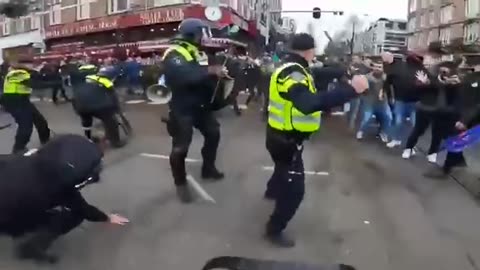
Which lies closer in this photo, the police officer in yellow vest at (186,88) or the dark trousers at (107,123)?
the police officer in yellow vest at (186,88)

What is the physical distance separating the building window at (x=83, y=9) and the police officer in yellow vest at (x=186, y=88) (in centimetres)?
4061

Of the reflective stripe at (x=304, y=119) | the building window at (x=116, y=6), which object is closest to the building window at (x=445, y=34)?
the building window at (x=116, y=6)

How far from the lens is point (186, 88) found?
7.11 meters

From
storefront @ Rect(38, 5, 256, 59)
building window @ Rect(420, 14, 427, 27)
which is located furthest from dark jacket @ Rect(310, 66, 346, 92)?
building window @ Rect(420, 14, 427, 27)

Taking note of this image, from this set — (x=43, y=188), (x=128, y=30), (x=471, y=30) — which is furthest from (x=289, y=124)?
(x=471, y=30)

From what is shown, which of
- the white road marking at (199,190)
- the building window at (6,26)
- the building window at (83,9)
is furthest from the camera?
the building window at (6,26)

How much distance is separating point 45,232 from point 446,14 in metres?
66.1

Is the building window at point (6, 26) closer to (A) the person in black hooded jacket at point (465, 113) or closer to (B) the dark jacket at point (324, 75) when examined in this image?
(B) the dark jacket at point (324, 75)

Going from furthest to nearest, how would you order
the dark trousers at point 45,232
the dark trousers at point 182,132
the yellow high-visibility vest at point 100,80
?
the yellow high-visibility vest at point 100,80 < the dark trousers at point 182,132 < the dark trousers at point 45,232

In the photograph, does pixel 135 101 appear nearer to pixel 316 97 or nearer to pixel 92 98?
pixel 92 98

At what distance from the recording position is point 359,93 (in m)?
5.19

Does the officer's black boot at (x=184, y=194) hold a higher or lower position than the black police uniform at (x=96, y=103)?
lower

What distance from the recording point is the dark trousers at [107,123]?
11.1 metres

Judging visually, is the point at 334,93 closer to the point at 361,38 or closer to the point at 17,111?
the point at 17,111
